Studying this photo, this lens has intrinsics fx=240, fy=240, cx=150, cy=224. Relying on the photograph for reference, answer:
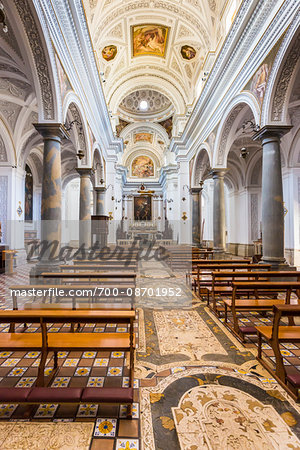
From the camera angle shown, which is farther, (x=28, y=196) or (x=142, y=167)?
(x=142, y=167)

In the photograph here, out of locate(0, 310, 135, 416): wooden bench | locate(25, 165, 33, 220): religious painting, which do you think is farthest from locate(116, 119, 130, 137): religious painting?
locate(0, 310, 135, 416): wooden bench

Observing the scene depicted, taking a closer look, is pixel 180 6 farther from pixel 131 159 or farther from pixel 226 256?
pixel 131 159

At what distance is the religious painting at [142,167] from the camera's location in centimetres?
3192

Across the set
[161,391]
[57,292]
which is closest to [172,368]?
[161,391]

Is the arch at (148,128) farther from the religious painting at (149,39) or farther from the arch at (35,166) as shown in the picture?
the arch at (35,166)

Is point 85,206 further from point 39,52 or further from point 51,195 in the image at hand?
point 39,52

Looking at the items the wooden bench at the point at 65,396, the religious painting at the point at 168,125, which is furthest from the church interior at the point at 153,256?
the religious painting at the point at 168,125

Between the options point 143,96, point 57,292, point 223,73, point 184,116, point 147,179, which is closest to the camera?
point 57,292

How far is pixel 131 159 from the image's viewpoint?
3186cm

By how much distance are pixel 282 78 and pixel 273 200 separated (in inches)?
129

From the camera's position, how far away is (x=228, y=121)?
10203 mm

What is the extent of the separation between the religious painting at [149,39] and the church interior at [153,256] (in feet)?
0.33

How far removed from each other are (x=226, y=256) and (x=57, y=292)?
27.0ft

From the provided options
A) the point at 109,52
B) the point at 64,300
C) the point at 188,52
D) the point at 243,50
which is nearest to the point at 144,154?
the point at 188,52
